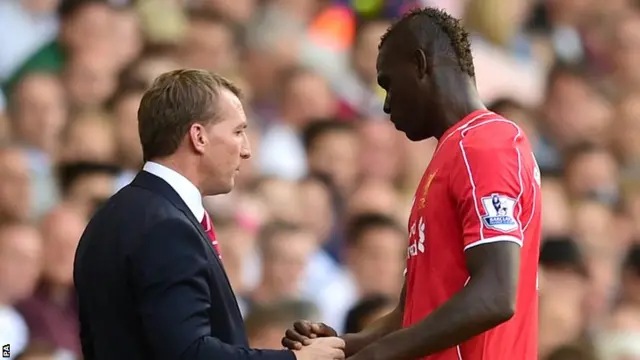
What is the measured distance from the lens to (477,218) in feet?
9.36

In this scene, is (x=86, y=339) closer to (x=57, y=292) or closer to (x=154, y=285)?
(x=154, y=285)

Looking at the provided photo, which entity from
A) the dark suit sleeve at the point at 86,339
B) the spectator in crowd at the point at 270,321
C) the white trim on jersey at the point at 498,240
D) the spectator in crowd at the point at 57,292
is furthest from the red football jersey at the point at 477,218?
the spectator in crowd at the point at 57,292

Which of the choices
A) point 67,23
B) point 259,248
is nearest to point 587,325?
point 259,248

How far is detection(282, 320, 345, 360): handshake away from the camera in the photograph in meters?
3.10

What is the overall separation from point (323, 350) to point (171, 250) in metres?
0.48

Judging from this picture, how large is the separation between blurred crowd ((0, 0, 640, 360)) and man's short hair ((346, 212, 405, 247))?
0.01m

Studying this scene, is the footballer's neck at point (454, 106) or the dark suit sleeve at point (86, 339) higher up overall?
the footballer's neck at point (454, 106)

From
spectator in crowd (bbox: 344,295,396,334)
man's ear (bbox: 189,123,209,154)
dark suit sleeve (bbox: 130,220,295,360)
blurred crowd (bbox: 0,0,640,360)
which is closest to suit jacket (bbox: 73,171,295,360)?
dark suit sleeve (bbox: 130,220,295,360)

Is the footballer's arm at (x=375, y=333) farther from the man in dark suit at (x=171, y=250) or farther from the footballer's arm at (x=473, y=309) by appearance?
the footballer's arm at (x=473, y=309)

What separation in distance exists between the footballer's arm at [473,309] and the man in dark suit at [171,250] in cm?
29

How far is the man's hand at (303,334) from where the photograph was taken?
320 cm

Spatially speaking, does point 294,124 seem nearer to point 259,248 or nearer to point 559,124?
point 259,248

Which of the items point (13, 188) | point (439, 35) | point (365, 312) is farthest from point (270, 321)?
point (439, 35)

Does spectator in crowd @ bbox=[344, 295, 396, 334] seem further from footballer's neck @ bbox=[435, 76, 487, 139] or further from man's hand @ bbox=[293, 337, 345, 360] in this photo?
footballer's neck @ bbox=[435, 76, 487, 139]
